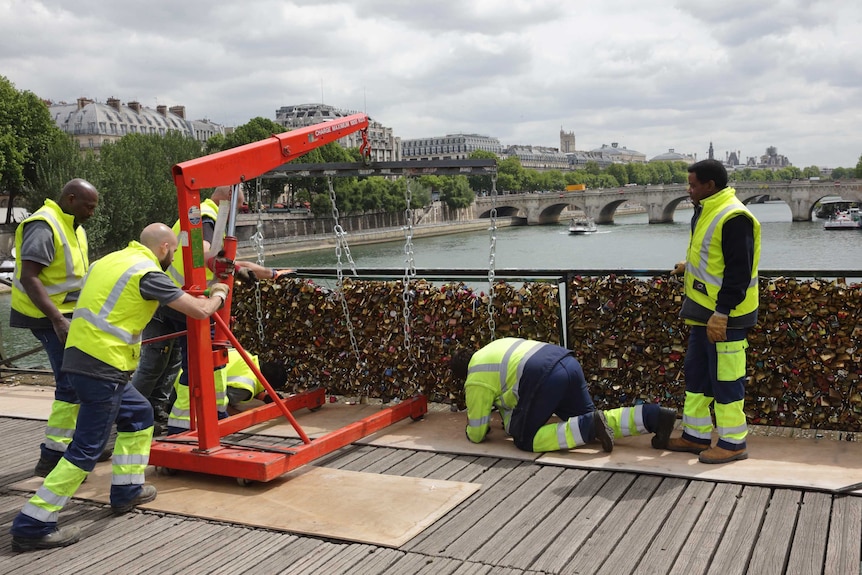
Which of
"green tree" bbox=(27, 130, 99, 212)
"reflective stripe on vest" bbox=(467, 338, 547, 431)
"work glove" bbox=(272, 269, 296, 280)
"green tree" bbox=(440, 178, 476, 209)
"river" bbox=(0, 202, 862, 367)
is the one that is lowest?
"river" bbox=(0, 202, 862, 367)

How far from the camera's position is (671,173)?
196375 millimetres

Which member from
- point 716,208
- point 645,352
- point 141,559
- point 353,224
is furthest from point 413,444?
point 353,224

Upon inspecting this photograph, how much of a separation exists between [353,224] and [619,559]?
74.2 metres

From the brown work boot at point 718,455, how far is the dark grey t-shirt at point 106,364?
3.43m

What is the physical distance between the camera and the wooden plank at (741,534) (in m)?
4.02

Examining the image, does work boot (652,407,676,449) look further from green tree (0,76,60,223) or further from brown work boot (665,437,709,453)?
green tree (0,76,60,223)

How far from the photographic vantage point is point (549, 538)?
448 centimetres

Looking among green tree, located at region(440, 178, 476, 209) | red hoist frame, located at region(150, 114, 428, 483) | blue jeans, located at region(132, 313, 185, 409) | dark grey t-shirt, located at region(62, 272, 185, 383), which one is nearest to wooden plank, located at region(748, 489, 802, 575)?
red hoist frame, located at region(150, 114, 428, 483)

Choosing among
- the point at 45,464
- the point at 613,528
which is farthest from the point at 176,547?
the point at 613,528

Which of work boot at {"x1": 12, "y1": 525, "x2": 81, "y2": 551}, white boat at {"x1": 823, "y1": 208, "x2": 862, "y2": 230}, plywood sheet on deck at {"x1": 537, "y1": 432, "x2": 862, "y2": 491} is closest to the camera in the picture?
work boot at {"x1": 12, "y1": 525, "x2": 81, "y2": 551}

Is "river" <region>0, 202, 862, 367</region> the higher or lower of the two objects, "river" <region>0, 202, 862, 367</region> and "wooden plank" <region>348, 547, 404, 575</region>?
the lower

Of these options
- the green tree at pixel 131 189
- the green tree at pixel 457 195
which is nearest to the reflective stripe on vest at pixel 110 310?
the green tree at pixel 131 189

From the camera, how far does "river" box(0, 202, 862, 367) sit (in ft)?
137

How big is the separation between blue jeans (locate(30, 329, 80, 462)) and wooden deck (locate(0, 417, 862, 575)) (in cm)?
55
